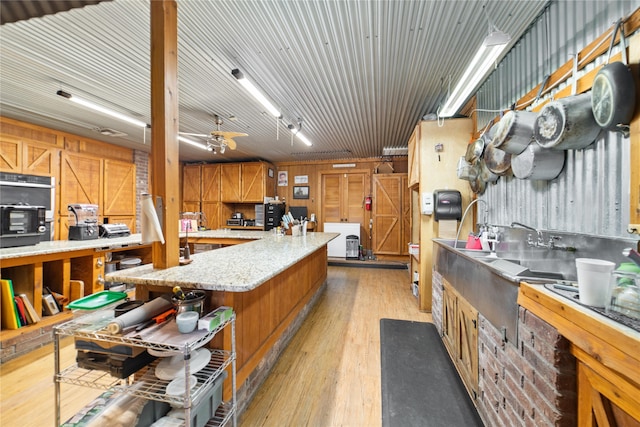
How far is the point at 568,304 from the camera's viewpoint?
933 mm

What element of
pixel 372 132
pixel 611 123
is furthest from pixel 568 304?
pixel 372 132

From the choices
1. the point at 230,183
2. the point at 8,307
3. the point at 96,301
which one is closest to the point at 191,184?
the point at 230,183

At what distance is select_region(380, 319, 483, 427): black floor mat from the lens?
1630 millimetres

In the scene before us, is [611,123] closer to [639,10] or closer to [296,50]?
[639,10]

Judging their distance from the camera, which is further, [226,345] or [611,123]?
[226,345]

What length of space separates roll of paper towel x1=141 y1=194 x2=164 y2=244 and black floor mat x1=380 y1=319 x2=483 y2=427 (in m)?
1.98

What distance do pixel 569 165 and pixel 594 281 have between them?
1089mm

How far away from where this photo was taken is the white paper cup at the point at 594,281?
3.00 feet

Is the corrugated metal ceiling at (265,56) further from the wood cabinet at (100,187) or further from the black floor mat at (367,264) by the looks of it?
the black floor mat at (367,264)

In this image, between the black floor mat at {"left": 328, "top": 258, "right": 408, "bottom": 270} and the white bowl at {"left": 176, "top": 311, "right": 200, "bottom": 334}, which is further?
the black floor mat at {"left": 328, "top": 258, "right": 408, "bottom": 270}

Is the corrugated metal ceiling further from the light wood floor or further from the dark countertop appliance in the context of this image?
the light wood floor

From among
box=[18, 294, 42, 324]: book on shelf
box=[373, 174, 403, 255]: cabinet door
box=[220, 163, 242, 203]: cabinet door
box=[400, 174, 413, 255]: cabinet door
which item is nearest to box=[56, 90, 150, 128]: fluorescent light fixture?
box=[18, 294, 42, 324]: book on shelf

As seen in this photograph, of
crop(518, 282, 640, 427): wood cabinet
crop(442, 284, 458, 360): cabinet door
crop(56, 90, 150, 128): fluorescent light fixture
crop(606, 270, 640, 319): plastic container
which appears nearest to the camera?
crop(518, 282, 640, 427): wood cabinet

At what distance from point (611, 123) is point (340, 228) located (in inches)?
237
